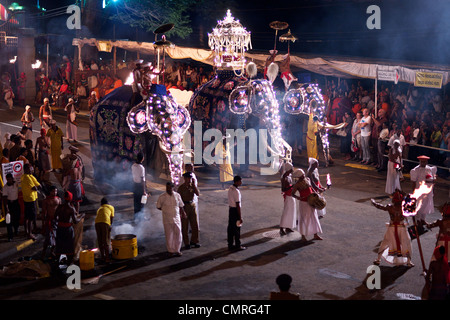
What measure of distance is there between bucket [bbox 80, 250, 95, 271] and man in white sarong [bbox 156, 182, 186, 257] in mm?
1455

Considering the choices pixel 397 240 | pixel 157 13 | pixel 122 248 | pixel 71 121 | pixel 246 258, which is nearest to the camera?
pixel 397 240

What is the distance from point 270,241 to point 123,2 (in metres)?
21.8

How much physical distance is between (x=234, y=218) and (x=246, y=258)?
2.63 feet

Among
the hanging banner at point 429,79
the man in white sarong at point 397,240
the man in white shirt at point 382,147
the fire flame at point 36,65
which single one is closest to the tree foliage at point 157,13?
the fire flame at point 36,65

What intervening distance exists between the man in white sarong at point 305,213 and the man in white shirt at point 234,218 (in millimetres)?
1297

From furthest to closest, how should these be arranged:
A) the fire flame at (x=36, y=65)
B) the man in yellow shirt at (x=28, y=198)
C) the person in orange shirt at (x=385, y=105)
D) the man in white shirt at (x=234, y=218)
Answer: the fire flame at (x=36, y=65), the person in orange shirt at (x=385, y=105), the man in yellow shirt at (x=28, y=198), the man in white shirt at (x=234, y=218)

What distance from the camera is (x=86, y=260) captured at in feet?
35.3

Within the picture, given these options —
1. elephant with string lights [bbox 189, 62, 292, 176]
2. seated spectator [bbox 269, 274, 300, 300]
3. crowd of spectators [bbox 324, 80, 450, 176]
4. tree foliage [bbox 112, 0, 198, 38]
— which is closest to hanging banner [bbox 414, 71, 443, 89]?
crowd of spectators [bbox 324, 80, 450, 176]

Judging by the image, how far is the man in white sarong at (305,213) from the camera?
12422 mm

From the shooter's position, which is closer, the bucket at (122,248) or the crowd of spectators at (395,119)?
the bucket at (122,248)

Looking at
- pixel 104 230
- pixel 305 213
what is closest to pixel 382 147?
pixel 305 213

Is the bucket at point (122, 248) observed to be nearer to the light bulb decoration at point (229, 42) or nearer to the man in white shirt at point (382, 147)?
the light bulb decoration at point (229, 42)

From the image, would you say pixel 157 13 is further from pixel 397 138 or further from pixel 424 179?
pixel 424 179

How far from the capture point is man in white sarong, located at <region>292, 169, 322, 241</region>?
12422 millimetres
